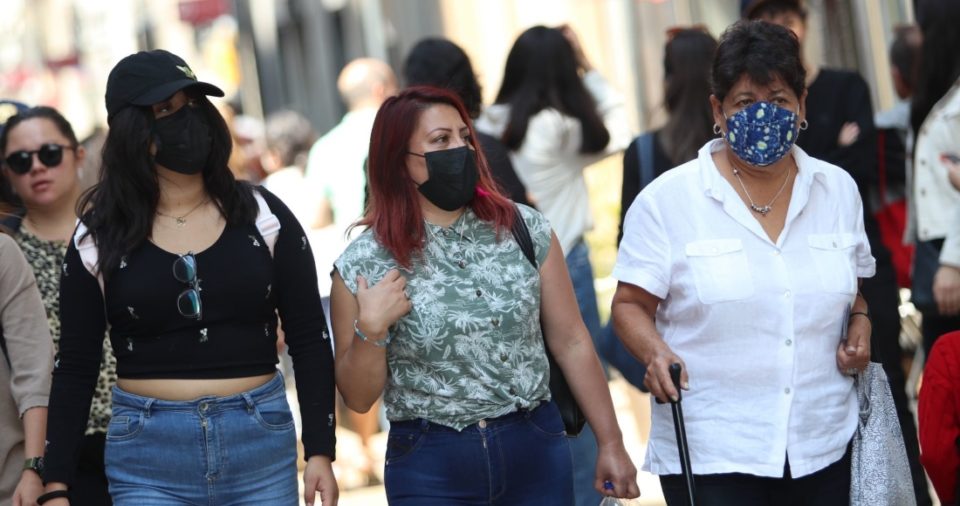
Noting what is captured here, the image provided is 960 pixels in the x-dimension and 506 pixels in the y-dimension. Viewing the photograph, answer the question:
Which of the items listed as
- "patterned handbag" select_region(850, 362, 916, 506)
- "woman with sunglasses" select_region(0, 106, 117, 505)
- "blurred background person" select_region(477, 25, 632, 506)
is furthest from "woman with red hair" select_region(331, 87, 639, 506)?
"blurred background person" select_region(477, 25, 632, 506)

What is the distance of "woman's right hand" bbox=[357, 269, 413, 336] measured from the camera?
480 cm

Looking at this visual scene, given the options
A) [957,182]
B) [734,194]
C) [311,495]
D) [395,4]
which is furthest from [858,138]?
[395,4]

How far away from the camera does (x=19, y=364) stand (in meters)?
5.60

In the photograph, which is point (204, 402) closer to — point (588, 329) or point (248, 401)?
point (248, 401)

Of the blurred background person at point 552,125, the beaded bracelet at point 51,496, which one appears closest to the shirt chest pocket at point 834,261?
the beaded bracelet at point 51,496

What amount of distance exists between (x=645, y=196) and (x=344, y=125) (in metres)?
4.65

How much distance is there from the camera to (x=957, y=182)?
Result: 645 centimetres

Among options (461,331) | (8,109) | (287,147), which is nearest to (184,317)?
(461,331)

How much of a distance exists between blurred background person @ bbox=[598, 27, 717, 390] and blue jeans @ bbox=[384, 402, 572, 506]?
1.71 meters

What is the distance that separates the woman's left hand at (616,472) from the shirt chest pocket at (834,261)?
77cm

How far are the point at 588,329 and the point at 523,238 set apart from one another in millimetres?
2134

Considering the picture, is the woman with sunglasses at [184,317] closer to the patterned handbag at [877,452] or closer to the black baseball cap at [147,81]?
the black baseball cap at [147,81]

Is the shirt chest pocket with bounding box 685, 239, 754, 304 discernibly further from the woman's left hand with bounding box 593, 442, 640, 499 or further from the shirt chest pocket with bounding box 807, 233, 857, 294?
the woman's left hand with bounding box 593, 442, 640, 499

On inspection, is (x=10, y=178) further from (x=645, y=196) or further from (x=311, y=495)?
(x=645, y=196)
